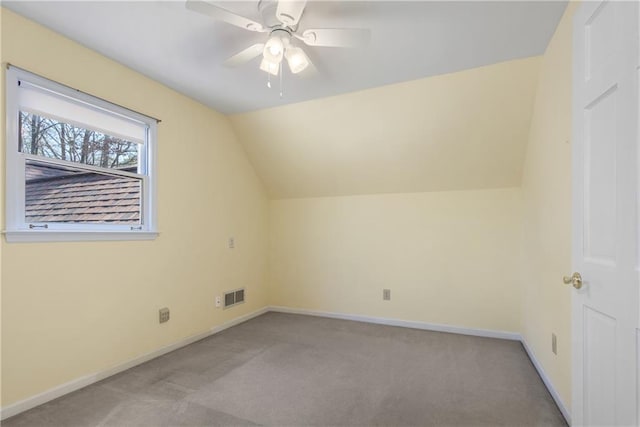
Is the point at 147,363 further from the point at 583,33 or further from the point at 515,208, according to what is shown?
the point at 515,208

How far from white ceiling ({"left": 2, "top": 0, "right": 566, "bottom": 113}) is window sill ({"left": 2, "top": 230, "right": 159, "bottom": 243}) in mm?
1330

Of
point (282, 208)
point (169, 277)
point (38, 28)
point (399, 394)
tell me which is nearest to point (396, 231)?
point (282, 208)

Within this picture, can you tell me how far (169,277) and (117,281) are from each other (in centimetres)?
49

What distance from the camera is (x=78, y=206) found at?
7.63 feet

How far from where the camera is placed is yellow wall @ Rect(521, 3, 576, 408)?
1883 millimetres

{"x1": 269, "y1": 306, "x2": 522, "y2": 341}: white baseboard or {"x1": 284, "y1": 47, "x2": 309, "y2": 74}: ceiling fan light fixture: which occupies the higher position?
{"x1": 284, "y1": 47, "x2": 309, "y2": 74}: ceiling fan light fixture

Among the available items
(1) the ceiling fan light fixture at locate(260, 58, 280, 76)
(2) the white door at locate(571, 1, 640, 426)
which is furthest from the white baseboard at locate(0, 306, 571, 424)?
(1) the ceiling fan light fixture at locate(260, 58, 280, 76)

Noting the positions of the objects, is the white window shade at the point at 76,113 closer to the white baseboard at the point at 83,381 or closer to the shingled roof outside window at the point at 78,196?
the shingled roof outside window at the point at 78,196

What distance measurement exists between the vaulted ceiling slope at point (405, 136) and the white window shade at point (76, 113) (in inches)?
48.6

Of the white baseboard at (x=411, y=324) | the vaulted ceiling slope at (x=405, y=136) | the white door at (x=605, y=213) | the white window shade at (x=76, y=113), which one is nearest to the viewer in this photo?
the white door at (x=605, y=213)

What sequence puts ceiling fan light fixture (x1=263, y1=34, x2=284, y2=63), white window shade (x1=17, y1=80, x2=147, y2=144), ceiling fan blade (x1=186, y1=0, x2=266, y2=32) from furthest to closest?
white window shade (x1=17, y1=80, x2=147, y2=144), ceiling fan light fixture (x1=263, y1=34, x2=284, y2=63), ceiling fan blade (x1=186, y1=0, x2=266, y2=32)

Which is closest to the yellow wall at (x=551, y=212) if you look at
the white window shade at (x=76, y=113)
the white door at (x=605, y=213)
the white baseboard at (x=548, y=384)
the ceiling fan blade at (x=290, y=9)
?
the white baseboard at (x=548, y=384)

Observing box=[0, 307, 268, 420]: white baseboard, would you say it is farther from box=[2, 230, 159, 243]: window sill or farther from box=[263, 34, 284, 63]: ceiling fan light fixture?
box=[263, 34, 284, 63]: ceiling fan light fixture

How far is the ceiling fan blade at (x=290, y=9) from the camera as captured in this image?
154cm
